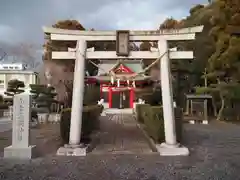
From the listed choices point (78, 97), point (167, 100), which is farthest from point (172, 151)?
point (78, 97)

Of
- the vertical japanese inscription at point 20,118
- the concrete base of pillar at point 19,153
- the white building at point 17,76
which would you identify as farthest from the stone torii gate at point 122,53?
the white building at point 17,76

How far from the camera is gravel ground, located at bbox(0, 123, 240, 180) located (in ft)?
17.0

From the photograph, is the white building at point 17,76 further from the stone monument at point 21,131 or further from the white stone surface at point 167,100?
the white stone surface at point 167,100

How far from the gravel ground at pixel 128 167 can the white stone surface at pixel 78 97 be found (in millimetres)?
732

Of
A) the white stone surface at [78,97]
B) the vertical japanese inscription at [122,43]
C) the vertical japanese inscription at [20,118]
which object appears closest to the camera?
the vertical japanese inscription at [20,118]

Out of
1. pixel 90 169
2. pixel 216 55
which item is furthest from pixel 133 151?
pixel 216 55

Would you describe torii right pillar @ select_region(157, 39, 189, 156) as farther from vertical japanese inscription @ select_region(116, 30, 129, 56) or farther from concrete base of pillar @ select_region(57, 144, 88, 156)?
concrete base of pillar @ select_region(57, 144, 88, 156)

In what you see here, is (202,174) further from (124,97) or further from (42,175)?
(124,97)

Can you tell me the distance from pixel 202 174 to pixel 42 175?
3102 mm

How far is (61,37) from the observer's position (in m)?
8.00

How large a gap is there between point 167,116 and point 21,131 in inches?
153

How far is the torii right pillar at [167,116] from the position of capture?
7.28 metres

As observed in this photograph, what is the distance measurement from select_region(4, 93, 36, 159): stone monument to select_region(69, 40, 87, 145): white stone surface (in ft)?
3.71

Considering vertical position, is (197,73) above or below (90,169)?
→ above
